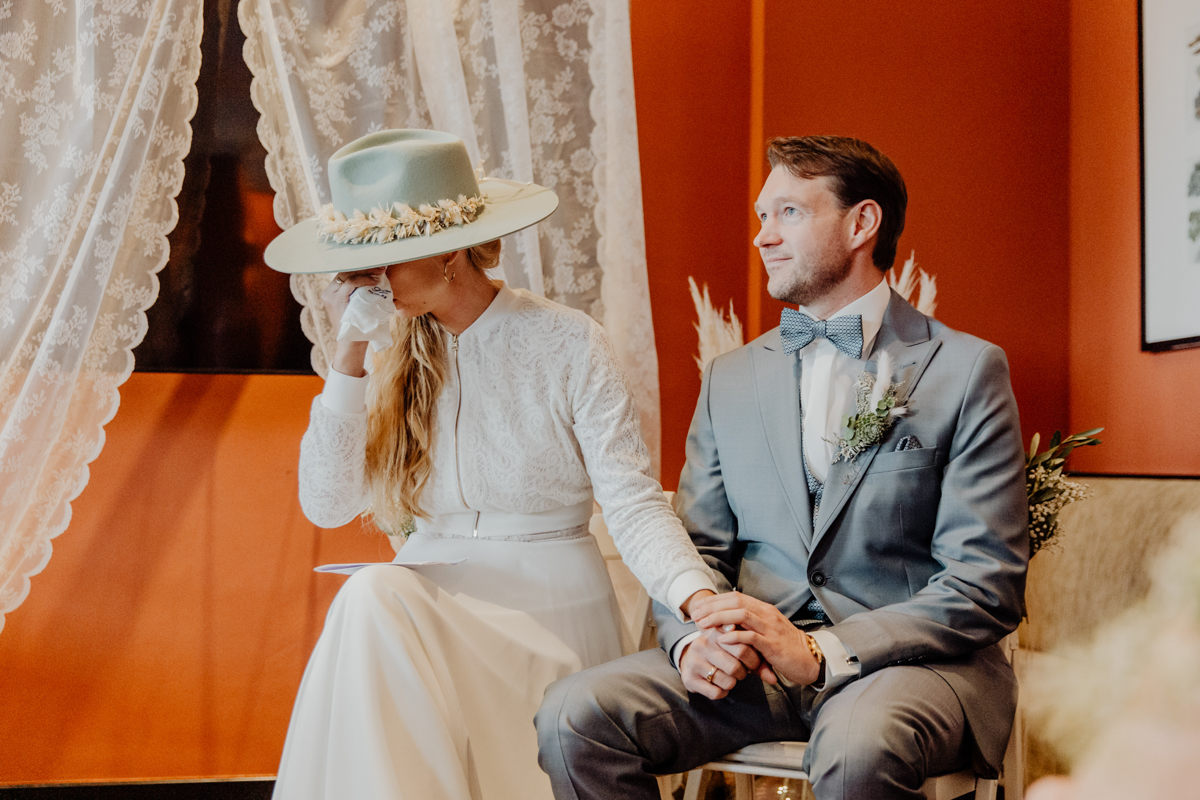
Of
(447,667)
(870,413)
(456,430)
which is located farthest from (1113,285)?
(447,667)

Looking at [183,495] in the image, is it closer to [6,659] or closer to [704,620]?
[6,659]

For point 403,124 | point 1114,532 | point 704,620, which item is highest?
point 403,124

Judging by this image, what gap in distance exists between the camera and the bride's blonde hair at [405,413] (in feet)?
6.54

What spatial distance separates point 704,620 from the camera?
5.36ft

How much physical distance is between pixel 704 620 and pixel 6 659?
1.94 meters

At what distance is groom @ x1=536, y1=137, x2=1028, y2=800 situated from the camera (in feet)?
5.21

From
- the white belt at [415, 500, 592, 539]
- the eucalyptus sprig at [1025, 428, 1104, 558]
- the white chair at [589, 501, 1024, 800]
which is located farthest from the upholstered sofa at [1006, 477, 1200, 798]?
the white belt at [415, 500, 592, 539]

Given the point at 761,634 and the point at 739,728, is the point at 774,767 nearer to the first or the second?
the point at 739,728

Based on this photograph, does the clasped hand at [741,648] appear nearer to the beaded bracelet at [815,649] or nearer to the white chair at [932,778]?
the beaded bracelet at [815,649]

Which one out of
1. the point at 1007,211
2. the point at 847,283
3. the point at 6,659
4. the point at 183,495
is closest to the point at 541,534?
the point at 847,283

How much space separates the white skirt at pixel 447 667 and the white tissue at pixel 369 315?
46 cm

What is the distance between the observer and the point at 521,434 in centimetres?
196

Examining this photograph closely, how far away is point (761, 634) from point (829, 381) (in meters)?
0.56

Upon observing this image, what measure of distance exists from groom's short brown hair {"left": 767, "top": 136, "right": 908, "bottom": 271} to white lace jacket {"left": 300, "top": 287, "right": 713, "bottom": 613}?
546 millimetres
